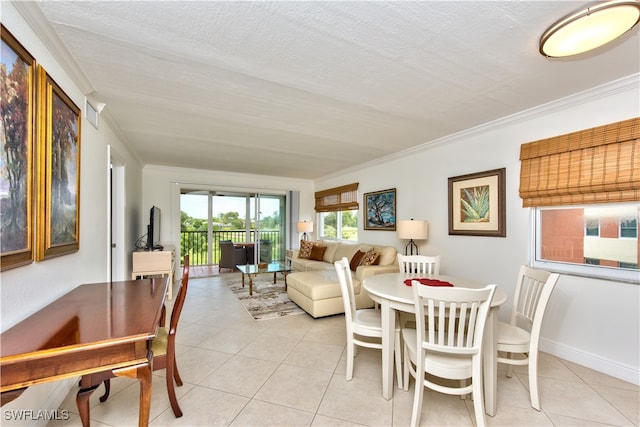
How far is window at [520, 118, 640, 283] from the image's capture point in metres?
2.09

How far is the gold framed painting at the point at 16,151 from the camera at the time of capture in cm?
119

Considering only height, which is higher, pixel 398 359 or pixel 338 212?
pixel 338 212

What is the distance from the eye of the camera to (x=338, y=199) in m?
5.91

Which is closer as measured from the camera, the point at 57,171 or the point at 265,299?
the point at 57,171

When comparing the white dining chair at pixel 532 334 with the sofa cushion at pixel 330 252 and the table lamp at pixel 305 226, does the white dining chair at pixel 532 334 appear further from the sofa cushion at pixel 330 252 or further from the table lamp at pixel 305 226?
the table lamp at pixel 305 226

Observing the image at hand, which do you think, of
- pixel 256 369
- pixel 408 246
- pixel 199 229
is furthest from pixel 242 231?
pixel 256 369

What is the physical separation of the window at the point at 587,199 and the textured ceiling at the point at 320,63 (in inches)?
18.1

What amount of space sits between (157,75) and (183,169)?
3929 millimetres

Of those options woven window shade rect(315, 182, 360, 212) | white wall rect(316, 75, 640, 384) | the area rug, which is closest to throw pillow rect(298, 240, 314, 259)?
the area rug

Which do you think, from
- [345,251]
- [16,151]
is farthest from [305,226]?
[16,151]

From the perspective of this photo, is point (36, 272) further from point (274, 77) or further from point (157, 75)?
point (274, 77)

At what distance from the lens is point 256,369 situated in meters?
2.21

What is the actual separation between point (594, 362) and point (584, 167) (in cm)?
165

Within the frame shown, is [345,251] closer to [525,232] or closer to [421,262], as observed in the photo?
[421,262]
